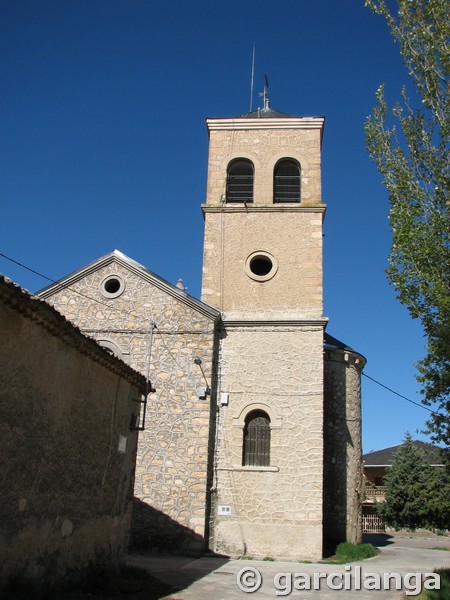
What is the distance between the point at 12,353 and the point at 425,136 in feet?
29.1

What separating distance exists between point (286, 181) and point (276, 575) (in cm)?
1108

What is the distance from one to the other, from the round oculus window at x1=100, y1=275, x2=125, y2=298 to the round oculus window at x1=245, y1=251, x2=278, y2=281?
140 inches

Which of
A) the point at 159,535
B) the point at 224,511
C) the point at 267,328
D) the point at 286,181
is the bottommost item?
the point at 159,535

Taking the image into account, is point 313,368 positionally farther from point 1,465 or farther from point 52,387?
point 1,465

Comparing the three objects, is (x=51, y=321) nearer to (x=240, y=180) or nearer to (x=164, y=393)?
(x=164, y=393)

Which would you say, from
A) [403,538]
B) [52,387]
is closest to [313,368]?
[52,387]

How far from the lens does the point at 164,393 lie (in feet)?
48.5

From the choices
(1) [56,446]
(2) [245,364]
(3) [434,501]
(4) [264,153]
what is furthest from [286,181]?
(3) [434,501]

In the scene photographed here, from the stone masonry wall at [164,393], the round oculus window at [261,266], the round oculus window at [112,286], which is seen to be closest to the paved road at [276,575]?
the stone masonry wall at [164,393]

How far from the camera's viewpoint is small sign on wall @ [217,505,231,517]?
1418cm

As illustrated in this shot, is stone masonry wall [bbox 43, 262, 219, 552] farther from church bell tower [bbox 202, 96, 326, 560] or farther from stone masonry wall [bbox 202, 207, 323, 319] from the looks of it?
stone masonry wall [bbox 202, 207, 323, 319]

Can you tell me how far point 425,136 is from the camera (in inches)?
451

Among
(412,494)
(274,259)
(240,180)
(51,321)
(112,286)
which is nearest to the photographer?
(51,321)

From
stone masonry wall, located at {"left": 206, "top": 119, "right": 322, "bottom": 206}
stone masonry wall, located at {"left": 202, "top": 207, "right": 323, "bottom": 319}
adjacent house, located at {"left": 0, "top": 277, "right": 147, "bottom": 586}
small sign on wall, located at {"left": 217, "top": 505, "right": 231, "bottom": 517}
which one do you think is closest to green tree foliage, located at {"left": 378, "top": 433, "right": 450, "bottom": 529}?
stone masonry wall, located at {"left": 202, "top": 207, "right": 323, "bottom": 319}
